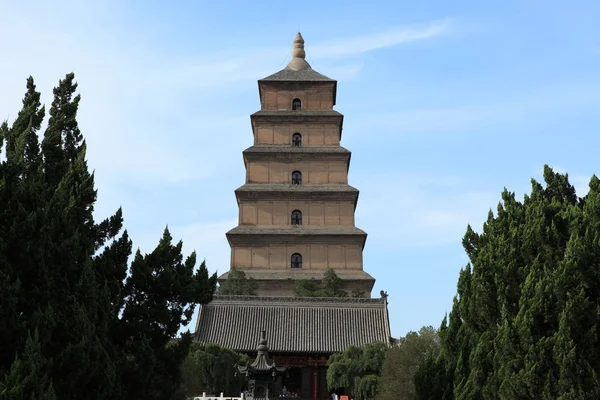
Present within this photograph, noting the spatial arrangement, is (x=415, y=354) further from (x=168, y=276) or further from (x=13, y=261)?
(x=13, y=261)

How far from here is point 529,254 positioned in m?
13.5

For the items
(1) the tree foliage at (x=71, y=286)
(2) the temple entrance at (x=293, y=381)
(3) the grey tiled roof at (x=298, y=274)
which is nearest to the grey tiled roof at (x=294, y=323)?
(2) the temple entrance at (x=293, y=381)

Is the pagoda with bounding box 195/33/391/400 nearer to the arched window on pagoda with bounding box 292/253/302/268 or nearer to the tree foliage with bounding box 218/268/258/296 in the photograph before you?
the arched window on pagoda with bounding box 292/253/302/268

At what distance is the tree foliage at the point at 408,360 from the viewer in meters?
22.5

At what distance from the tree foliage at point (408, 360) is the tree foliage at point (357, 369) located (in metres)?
5.28

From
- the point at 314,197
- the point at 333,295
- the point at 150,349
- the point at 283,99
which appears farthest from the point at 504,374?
the point at 283,99

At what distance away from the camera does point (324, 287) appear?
38.9 m

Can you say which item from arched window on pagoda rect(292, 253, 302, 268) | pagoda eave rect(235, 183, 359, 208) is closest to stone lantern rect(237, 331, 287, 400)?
arched window on pagoda rect(292, 253, 302, 268)

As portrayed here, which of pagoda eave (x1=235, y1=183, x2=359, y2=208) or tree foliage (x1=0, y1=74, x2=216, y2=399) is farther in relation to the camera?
pagoda eave (x1=235, y1=183, x2=359, y2=208)

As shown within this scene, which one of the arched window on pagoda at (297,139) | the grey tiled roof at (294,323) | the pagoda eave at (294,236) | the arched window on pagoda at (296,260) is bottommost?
the grey tiled roof at (294,323)

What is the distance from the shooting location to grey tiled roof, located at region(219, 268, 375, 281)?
4009 centimetres

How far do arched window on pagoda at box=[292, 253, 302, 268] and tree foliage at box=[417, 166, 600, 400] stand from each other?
83.2 ft

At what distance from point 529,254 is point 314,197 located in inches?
1111

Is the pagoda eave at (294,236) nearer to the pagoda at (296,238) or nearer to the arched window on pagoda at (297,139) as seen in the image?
the pagoda at (296,238)
